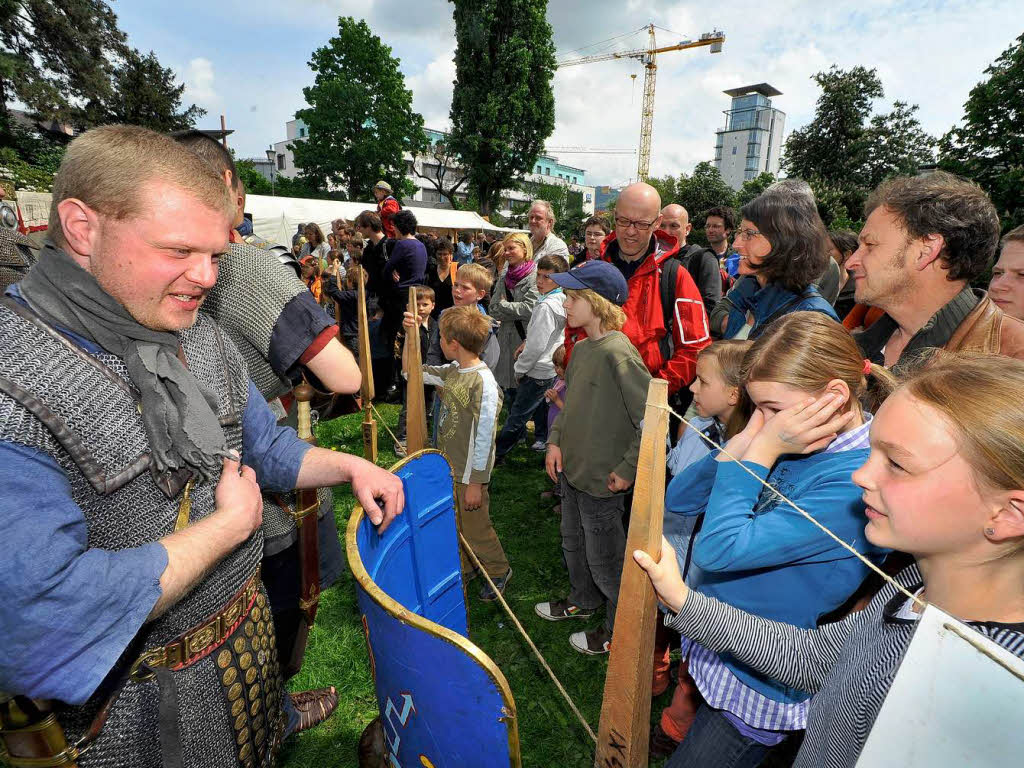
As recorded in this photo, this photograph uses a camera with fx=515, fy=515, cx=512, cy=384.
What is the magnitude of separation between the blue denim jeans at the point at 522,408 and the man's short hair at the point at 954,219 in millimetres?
3058

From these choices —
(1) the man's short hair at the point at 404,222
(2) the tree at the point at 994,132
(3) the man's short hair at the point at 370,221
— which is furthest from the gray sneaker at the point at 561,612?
(2) the tree at the point at 994,132

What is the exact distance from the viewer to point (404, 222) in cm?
580

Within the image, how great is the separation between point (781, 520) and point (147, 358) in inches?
64.6

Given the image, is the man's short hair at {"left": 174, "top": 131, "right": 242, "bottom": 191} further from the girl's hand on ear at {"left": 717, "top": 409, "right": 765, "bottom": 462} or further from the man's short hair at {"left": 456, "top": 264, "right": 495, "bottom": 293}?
the man's short hair at {"left": 456, "top": 264, "right": 495, "bottom": 293}

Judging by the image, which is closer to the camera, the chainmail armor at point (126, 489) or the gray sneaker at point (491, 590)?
the chainmail armor at point (126, 489)

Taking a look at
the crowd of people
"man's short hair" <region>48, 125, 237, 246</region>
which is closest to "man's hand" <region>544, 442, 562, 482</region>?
the crowd of people

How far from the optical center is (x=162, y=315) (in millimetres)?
1195

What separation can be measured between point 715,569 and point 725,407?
1.00m

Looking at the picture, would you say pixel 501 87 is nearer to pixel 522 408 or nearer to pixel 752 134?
pixel 522 408

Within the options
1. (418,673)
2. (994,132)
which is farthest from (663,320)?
(994,132)

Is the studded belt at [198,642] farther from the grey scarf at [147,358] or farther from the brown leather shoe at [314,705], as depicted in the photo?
the brown leather shoe at [314,705]

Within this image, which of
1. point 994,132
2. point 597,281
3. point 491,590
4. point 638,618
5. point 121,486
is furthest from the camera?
point 994,132

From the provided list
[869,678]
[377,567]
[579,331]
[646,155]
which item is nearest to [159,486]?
[377,567]

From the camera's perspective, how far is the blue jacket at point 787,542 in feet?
4.68
